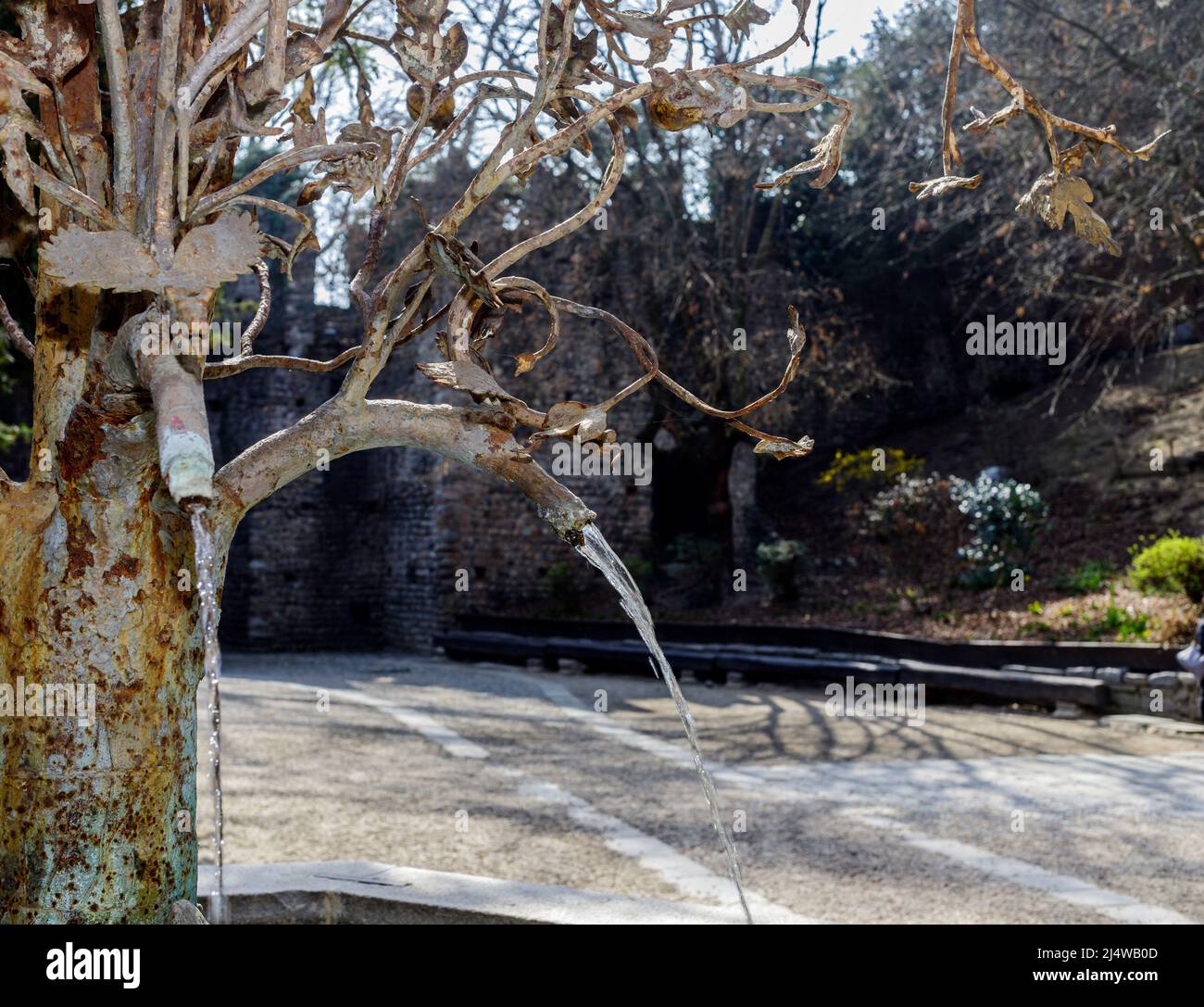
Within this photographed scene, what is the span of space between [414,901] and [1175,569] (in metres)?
9.18

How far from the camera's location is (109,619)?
2.02 m

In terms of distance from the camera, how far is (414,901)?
321 centimetres

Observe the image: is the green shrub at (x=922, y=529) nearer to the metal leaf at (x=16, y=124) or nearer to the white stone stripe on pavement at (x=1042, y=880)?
the white stone stripe on pavement at (x=1042, y=880)

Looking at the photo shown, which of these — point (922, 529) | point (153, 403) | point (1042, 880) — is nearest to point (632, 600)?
point (153, 403)

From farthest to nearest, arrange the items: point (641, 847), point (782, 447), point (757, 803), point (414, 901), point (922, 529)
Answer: point (922, 529) < point (757, 803) < point (641, 847) < point (414, 901) < point (782, 447)

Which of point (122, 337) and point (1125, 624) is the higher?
point (122, 337)

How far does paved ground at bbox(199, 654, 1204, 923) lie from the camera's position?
494 centimetres

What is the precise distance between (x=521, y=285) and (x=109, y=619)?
3.33ft

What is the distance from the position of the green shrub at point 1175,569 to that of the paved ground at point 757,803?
1784 millimetres

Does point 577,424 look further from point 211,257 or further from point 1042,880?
point 1042,880

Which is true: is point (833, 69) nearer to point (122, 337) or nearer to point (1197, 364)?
point (1197, 364)

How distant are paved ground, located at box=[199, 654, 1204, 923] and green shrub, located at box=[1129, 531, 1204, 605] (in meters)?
1.78

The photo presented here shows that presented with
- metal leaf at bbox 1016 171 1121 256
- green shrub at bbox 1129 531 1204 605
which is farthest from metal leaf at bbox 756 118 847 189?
green shrub at bbox 1129 531 1204 605
